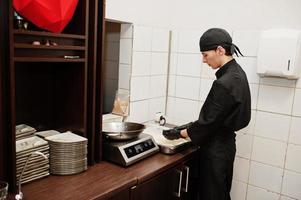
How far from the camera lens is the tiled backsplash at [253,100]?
6.08 ft

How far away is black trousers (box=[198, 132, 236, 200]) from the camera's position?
5.51 feet

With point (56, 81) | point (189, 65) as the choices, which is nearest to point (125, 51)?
point (189, 65)

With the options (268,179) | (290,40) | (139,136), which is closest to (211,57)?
(290,40)

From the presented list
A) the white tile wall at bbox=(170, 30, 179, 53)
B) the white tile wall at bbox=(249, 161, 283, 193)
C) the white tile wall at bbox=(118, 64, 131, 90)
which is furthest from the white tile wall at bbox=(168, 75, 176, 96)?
the white tile wall at bbox=(249, 161, 283, 193)

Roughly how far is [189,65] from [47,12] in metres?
1.27

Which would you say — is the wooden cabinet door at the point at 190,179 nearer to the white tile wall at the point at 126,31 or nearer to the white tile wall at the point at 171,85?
the white tile wall at the point at 171,85

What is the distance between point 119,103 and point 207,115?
680 mm

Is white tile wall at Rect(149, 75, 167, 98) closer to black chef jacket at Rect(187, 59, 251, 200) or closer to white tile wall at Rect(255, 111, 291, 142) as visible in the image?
black chef jacket at Rect(187, 59, 251, 200)

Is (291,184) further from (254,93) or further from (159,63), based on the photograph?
(159,63)

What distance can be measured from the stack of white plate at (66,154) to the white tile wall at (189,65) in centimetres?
109

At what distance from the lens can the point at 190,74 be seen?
2.22 meters

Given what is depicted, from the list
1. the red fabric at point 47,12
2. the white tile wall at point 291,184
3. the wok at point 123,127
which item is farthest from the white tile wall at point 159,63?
the white tile wall at point 291,184

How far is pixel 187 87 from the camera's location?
7.39 ft

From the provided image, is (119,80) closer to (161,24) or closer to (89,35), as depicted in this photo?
(161,24)
